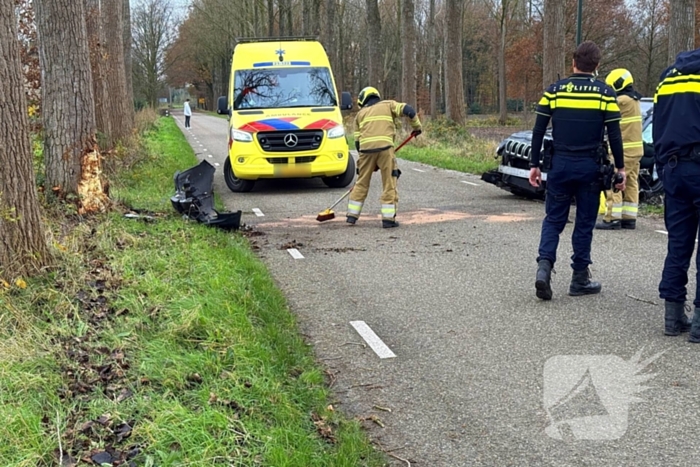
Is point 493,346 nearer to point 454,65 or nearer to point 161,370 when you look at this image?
point 161,370

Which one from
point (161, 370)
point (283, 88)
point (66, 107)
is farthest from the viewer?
point (283, 88)

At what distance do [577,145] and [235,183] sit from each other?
8889mm

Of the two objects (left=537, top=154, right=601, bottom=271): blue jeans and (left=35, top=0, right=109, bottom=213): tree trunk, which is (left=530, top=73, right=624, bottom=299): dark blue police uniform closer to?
(left=537, top=154, right=601, bottom=271): blue jeans

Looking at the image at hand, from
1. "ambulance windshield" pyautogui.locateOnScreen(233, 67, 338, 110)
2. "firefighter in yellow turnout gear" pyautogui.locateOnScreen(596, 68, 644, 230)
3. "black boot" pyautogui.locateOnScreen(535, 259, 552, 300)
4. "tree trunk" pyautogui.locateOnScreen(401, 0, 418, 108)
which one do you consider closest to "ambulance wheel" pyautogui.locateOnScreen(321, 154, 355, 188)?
"ambulance windshield" pyautogui.locateOnScreen(233, 67, 338, 110)

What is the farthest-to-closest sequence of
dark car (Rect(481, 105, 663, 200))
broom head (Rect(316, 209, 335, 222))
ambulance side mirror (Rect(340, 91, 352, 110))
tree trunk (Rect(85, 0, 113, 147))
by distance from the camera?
tree trunk (Rect(85, 0, 113, 147))
ambulance side mirror (Rect(340, 91, 352, 110))
dark car (Rect(481, 105, 663, 200))
broom head (Rect(316, 209, 335, 222))

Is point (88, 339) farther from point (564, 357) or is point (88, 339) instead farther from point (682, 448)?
point (682, 448)

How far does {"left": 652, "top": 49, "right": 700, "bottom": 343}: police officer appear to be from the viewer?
512cm

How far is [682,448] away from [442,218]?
7.28 m

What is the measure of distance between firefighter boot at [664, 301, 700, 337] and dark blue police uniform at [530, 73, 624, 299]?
1137 millimetres

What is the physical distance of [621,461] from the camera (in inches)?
143

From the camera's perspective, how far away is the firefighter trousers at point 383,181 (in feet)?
33.2

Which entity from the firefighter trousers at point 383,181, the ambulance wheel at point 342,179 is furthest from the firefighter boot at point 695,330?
the ambulance wheel at point 342,179

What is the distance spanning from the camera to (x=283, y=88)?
14211 mm

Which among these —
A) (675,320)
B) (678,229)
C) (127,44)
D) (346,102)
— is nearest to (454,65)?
(346,102)
